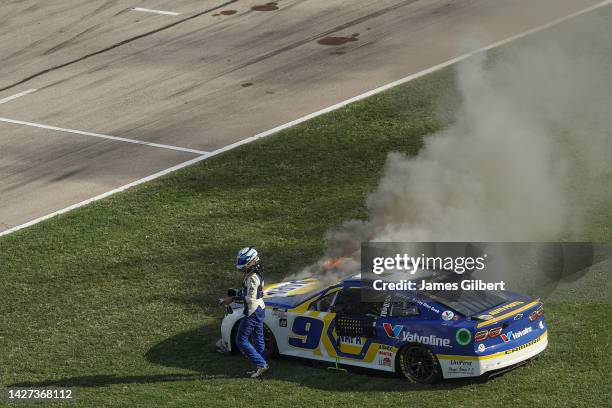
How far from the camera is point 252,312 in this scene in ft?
53.0

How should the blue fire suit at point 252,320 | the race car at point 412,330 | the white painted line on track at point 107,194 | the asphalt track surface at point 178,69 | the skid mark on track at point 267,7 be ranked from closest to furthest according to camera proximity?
the race car at point 412,330, the blue fire suit at point 252,320, the white painted line on track at point 107,194, the asphalt track surface at point 178,69, the skid mark on track at point 267,7

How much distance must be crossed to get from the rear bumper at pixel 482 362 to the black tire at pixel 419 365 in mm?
122

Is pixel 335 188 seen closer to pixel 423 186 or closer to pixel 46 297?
pixel 423 186

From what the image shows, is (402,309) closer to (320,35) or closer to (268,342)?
(268,342)

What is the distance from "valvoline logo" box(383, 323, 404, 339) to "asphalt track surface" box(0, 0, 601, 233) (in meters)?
10.4

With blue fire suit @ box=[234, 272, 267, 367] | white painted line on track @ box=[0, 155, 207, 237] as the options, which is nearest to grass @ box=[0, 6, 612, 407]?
white painted line on track @ box=[0, 155, 207, 237]

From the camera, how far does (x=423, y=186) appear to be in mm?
19734

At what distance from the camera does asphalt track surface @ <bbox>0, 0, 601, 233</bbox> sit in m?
25.8

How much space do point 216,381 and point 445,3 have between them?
1827cm

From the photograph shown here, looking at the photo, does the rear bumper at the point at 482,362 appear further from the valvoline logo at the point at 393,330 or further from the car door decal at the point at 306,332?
the car door decal at the point at 306,332

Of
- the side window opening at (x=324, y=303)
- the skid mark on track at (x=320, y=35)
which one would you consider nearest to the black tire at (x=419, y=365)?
the side window opening at (x=324, y=303)

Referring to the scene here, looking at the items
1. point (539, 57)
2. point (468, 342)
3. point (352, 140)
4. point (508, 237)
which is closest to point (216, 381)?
point (468, 342)

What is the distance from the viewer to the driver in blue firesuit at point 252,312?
52.8 feet

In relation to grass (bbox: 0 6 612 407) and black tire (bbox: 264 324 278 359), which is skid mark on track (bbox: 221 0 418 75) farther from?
black tire (bbox: 264 324 278 359)
